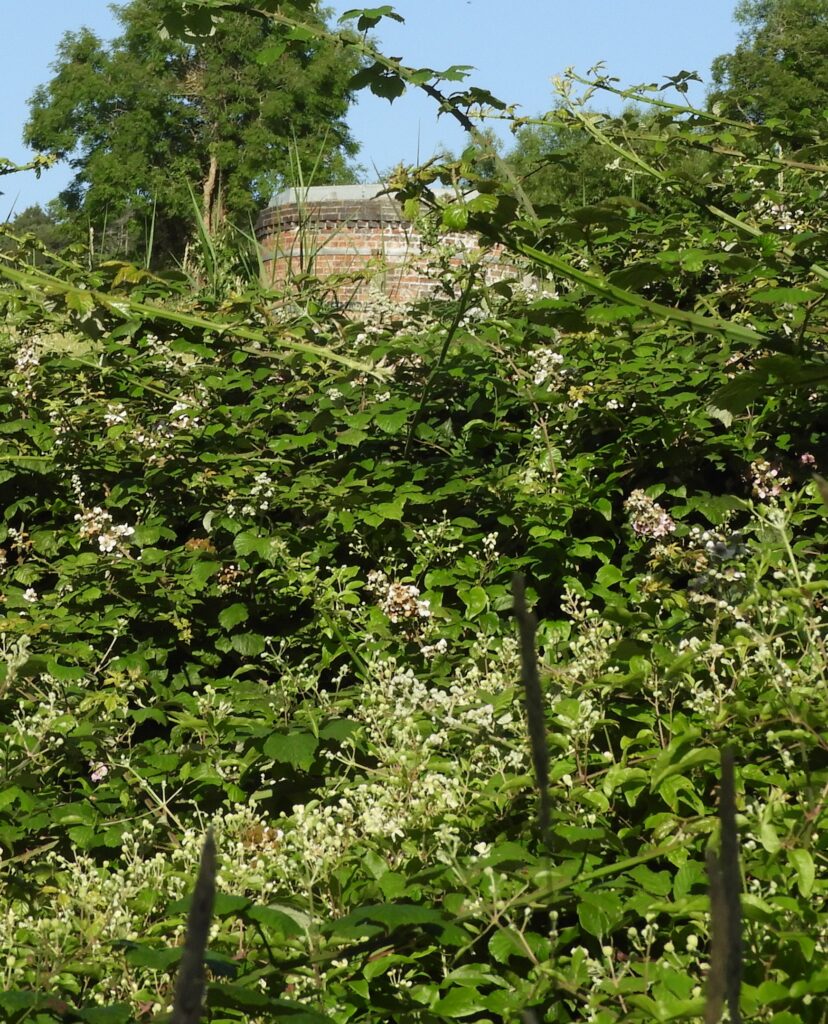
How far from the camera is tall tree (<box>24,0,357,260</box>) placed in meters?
39.2

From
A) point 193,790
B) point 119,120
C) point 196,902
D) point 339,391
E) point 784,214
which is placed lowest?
point 196,902

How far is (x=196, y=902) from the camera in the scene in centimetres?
46

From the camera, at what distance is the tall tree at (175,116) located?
3919 centimetres

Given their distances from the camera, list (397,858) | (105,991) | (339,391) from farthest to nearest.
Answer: (339,391) < (397,858) < (105,991)

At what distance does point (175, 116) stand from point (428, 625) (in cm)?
4236

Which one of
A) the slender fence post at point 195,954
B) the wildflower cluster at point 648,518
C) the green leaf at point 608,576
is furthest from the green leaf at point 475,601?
the slender fence post at point 195,954

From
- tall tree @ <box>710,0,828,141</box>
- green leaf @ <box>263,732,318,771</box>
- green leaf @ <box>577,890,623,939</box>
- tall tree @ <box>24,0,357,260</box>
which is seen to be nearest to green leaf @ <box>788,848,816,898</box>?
green leaf @ <box>577,890,623,939</box>

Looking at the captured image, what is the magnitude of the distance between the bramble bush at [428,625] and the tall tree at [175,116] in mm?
34792

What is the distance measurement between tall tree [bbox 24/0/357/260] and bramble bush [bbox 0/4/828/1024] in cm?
3479

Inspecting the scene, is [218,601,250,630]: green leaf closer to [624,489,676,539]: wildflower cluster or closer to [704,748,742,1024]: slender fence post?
[624,489,676,539]: wildflower cluster

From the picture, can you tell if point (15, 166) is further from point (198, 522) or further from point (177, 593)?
point (177, 593)

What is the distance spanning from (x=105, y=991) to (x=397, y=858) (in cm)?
53

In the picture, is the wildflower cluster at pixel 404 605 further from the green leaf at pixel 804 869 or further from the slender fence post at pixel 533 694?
the slender fence post at pixel 533 694

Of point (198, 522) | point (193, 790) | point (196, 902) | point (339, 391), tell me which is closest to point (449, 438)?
point (339, 391)
